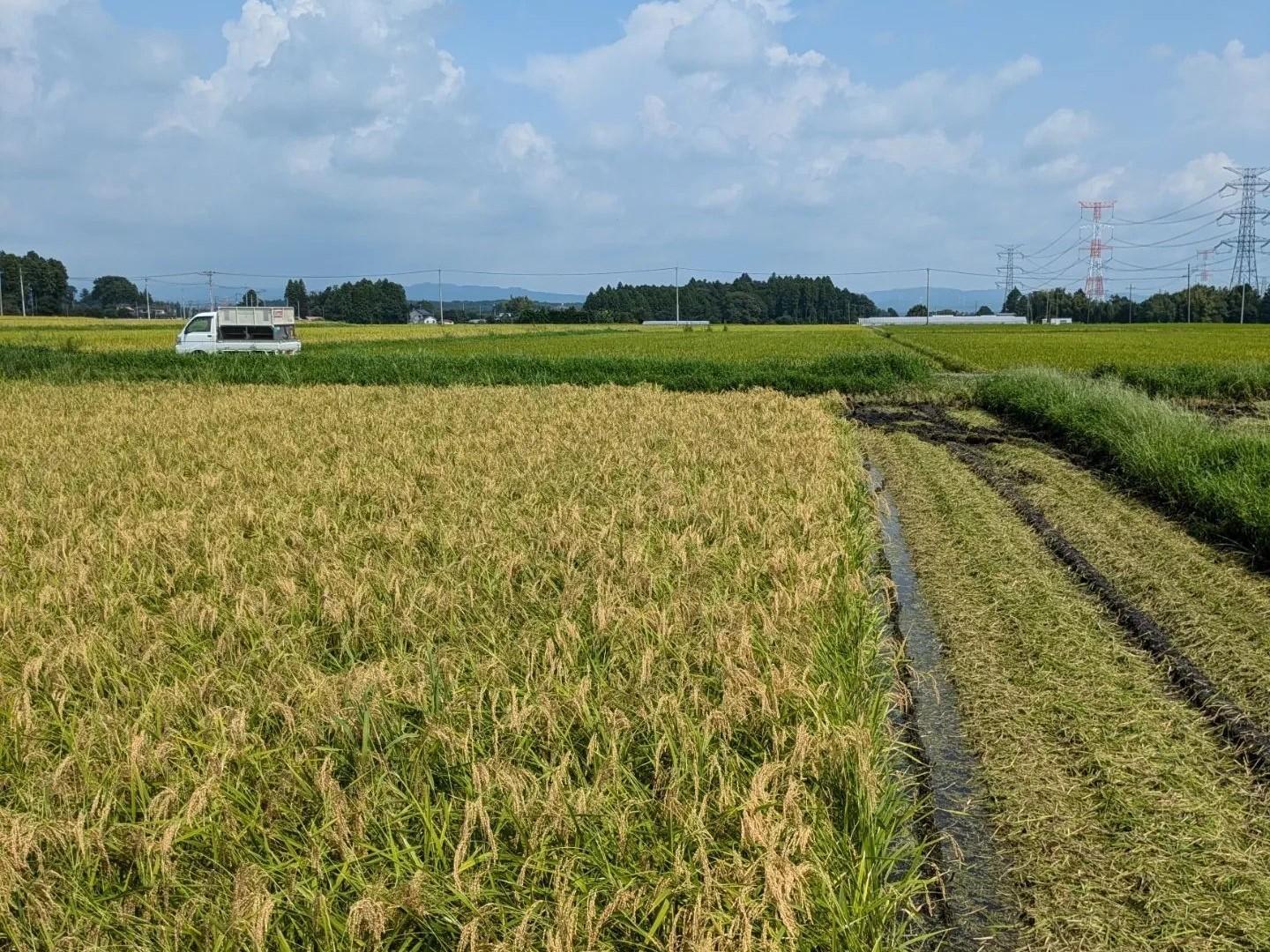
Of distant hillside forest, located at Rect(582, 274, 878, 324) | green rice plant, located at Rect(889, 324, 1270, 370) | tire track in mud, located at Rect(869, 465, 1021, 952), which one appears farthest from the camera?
distant hillside forest, located at Rect(582, 274, 878, 324)

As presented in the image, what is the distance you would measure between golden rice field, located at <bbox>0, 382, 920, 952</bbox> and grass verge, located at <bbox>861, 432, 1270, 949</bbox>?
435mm

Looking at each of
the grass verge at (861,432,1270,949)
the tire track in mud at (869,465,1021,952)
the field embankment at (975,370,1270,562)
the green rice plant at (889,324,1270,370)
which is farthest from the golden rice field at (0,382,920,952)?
the green rice plant at (889,324,1270,370)

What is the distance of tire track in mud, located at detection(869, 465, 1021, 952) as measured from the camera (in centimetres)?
230

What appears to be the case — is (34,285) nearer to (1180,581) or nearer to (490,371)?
(490,371)

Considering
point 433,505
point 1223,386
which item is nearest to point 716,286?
point 1223,386

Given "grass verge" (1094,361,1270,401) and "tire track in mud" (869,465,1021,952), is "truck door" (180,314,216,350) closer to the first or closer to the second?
"grass verge" (1094,361,1270,401)

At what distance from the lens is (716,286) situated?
325 feet

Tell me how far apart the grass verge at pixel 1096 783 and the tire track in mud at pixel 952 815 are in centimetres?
6

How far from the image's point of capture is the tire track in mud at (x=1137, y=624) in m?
3.31

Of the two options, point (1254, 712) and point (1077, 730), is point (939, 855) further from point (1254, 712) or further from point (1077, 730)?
point (1254, 712)

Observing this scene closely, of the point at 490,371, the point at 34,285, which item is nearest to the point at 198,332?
the point at 490,371

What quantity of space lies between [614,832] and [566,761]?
0.20 m

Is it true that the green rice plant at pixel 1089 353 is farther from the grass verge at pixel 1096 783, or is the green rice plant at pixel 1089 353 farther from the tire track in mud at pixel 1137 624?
the grass verge at pixel 1096 783

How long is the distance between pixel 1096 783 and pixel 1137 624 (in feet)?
5.79
